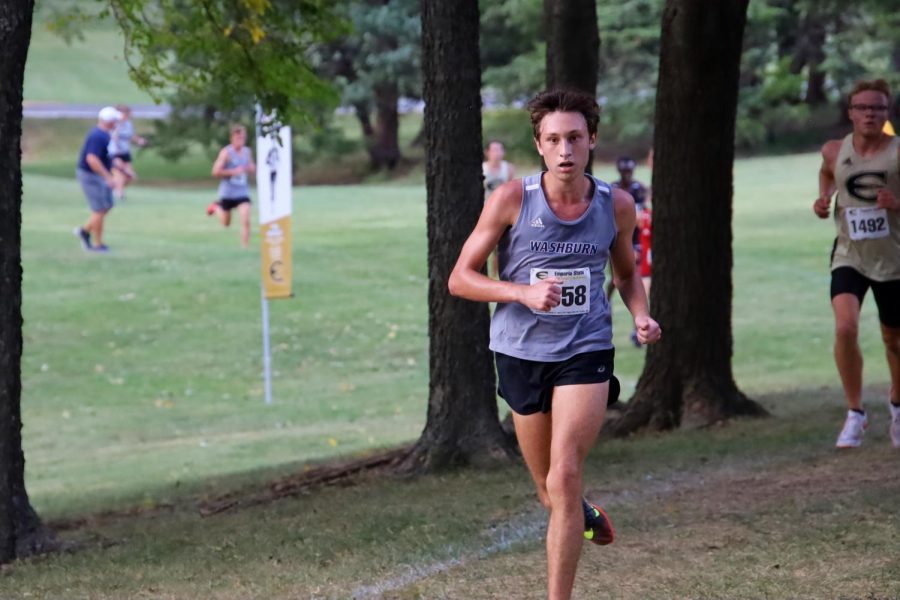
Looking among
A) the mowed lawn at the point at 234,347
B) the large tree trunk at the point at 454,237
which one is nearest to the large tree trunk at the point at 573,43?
the large tree trunk at the point at 454,237

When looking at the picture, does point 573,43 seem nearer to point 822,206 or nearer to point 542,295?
point 822,206

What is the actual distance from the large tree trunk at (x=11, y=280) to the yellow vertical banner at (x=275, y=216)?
8.35m

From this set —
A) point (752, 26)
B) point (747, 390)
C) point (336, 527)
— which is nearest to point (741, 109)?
point (752, 26)

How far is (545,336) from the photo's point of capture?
581cm

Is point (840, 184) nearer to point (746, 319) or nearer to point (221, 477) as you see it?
point (221, 477)

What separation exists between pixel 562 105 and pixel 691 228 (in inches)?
227

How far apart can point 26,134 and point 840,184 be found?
199ft

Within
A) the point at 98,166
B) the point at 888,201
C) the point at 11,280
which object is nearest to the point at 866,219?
the point at 888,201

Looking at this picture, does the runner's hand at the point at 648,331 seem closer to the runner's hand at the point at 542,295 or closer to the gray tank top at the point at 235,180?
the runner's hand at the point at 542,295

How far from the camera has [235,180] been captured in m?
26.1

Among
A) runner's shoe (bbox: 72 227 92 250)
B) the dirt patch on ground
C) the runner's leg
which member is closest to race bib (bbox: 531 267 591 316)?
the runner's leg

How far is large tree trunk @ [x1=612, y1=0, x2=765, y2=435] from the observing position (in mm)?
11219

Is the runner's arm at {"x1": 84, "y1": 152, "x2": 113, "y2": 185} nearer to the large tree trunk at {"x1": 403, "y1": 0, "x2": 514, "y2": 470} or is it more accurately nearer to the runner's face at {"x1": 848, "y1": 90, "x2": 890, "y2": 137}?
the large tree trunk at {"x1": 403, "y1": 0, "x2": 514, "y2": 470}

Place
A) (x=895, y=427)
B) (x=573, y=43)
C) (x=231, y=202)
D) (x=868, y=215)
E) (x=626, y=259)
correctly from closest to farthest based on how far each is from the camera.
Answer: (x=626, y=259) → (x=868, y=215) → (x=895, y=427) → (x=573, y=43) → (x=231, y=202)
